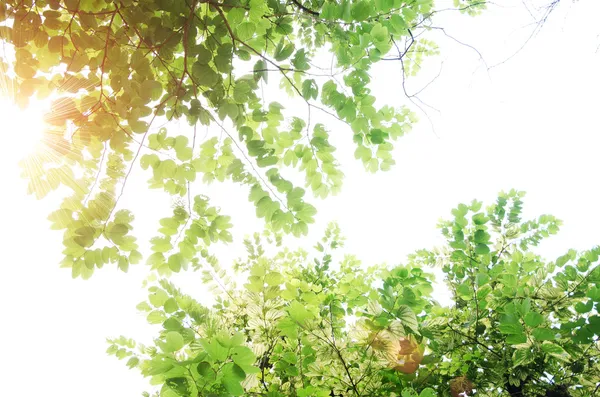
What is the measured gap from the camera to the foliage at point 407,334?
118 centimetres

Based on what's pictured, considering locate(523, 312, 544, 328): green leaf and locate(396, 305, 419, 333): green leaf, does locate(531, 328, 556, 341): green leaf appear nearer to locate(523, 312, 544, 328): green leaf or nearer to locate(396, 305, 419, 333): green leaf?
locate(523, 312, 544, 328): green leaf

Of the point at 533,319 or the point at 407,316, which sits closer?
the point at 407,316

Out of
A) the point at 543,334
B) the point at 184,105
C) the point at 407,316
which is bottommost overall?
A: the point at 407,316

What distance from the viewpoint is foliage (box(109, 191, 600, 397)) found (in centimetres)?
118

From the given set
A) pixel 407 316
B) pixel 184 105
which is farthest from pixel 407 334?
pixel 184 105

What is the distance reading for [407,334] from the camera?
140 cm

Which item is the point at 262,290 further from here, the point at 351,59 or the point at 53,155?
the point at 53,155

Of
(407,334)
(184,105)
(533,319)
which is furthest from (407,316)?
(184,105)

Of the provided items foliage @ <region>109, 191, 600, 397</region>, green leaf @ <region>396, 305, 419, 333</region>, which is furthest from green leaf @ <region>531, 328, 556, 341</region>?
green leaf @ <region>396, 305, 419, 333</region>

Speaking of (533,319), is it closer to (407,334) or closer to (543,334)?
(543,334)

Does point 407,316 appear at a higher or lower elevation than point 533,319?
lower

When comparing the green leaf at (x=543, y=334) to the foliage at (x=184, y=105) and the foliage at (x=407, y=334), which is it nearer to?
the foliage at (x=407, y=334)

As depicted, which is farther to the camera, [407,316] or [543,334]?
[543,334]

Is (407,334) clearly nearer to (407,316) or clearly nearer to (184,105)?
(407,316)
